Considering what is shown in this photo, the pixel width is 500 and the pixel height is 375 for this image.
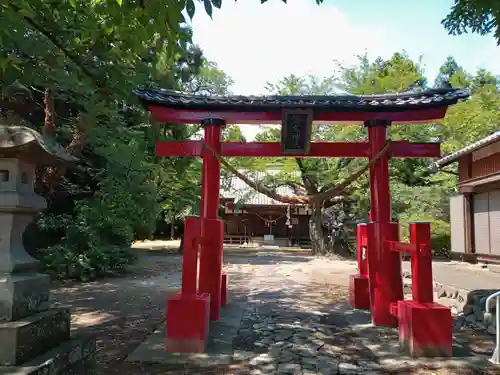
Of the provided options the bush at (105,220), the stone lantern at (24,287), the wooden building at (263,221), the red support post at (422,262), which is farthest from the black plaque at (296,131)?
the wooden building at (263,221)

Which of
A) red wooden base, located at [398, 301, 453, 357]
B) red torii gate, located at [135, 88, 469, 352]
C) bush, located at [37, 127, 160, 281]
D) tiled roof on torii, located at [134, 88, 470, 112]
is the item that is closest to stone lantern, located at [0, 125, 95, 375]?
red torii gate, located at [135, 88, 469, 352]

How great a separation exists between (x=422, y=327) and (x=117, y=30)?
500 cm

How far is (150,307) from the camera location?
25.0 ft

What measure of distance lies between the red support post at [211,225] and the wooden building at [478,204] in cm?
731

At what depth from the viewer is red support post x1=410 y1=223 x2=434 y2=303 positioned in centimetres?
482

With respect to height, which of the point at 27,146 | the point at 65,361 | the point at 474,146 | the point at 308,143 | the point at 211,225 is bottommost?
the point at 65,361

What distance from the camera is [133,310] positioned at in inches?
290

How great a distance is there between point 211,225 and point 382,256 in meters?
2.62

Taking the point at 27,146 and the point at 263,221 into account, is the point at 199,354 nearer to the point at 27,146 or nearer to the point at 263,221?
the point at 27,146

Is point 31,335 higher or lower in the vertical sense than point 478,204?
lower

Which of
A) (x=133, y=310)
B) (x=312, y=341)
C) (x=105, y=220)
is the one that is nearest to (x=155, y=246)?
(x=105, y=220)

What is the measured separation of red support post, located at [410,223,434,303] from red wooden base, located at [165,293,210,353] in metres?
2.72

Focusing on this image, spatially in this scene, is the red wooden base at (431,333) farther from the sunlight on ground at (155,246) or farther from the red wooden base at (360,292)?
the sunlight on ground at (155,246)

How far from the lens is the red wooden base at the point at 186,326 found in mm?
4770
